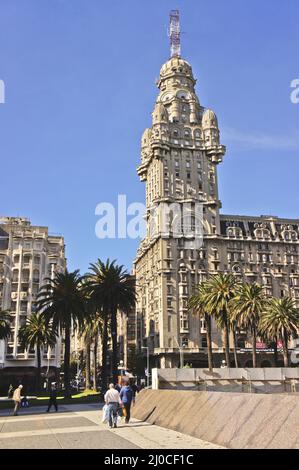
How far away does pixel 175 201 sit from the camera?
97.4m

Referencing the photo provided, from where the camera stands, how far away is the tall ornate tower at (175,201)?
88.4 meters

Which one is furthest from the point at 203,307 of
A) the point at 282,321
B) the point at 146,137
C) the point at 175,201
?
the point at 146,137

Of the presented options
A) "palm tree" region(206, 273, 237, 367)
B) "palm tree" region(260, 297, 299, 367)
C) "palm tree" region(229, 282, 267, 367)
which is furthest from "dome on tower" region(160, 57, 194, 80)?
"palm tree" region(260, 297, 299, 367)

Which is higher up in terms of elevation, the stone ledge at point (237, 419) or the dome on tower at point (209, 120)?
the dome on tower at point (209, 120)

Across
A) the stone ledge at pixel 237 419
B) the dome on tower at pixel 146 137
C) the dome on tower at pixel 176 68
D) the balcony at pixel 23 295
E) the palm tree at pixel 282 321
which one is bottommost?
the stone ledge at pixel 237 419

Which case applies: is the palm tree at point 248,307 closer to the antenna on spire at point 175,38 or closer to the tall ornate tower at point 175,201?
the tall ornate tower at point 175,201

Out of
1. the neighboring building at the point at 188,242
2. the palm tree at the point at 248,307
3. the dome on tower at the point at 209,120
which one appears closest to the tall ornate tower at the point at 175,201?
the dome on tower at the point at 209,120

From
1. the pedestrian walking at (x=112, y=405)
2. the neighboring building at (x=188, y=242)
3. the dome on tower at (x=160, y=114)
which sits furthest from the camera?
the dome on tower at (x=160, y=114)

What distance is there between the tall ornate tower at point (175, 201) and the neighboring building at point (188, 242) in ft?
0.63

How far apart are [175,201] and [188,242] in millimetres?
9371

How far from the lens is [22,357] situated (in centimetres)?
8600

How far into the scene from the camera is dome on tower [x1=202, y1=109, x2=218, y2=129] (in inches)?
4161

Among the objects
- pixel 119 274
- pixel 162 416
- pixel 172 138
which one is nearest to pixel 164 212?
pixel 172 138

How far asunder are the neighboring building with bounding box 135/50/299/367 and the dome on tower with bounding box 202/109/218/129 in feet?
0.82
